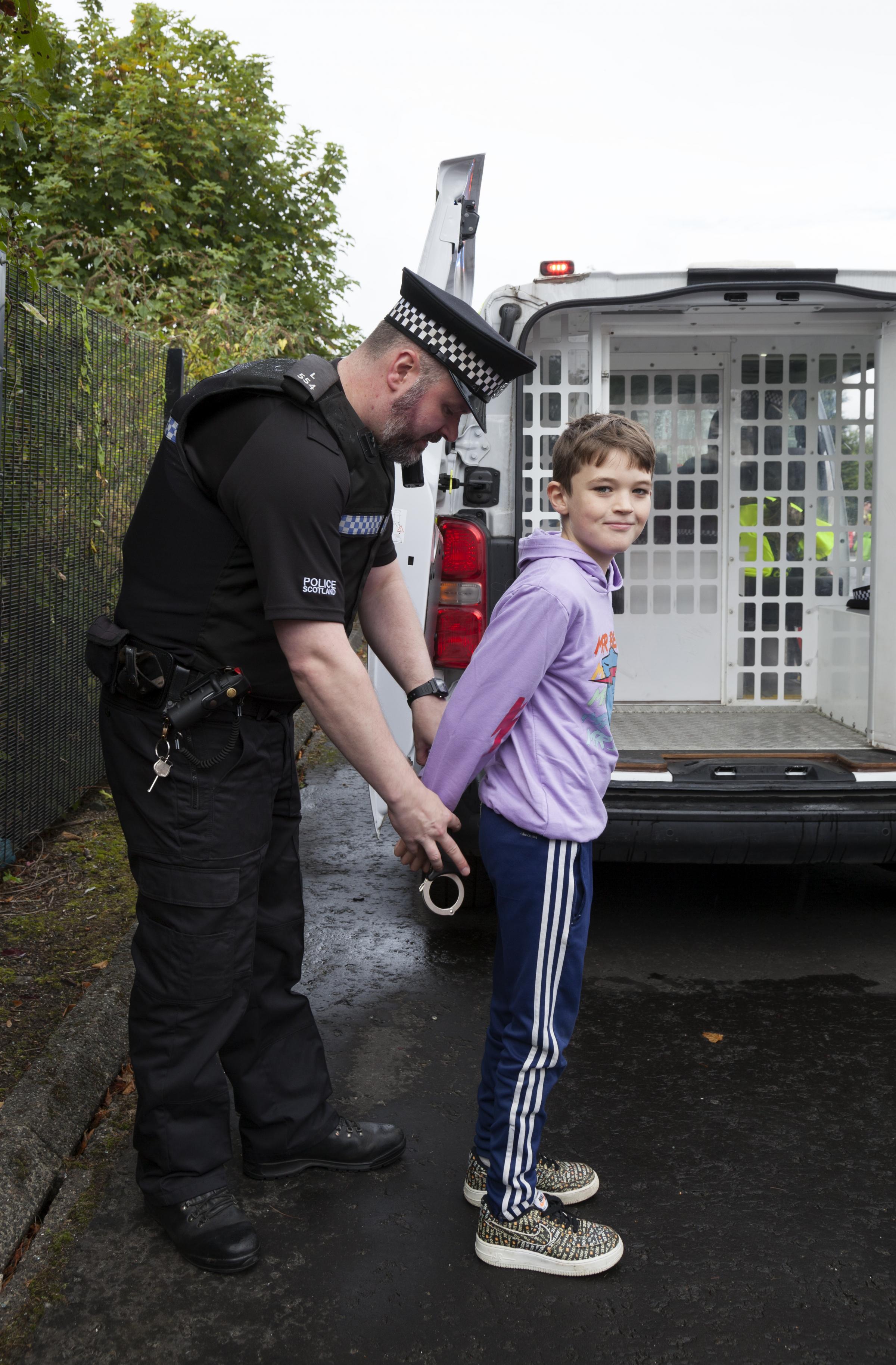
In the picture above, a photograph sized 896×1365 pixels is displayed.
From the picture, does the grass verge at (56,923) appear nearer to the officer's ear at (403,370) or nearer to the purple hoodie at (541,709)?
the purple hoodie at (541,709)

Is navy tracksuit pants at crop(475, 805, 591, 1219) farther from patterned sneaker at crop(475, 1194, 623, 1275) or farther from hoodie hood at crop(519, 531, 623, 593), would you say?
hoodie hood at crop(519, 531, 623, 593)

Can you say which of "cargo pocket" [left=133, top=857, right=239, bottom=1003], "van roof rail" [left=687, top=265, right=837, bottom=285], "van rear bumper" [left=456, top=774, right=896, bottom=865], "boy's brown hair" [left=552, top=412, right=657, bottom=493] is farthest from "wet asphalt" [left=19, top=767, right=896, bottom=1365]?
"van roof rail" [left=687, top=265, right=837, bottom=285]

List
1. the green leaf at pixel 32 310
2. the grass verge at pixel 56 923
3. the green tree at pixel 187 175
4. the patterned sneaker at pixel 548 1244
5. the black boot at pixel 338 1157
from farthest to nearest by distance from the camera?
the green tree at pixel 187 175, the green leaf at pixel 32 310, the grass verge at pixel 56 923, the black boot at pixel 338 1157, the patterned sneaker at pixel 548 1244

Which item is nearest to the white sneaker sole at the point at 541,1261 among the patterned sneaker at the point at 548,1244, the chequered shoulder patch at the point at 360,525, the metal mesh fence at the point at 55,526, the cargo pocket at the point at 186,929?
the patterned sneaker at the point at 548,1244

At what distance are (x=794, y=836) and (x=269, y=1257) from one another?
236 cm

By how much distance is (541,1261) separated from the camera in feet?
8.38

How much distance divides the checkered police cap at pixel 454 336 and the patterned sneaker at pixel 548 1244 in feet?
5.68

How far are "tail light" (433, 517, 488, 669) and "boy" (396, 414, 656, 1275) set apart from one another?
1.68 meters

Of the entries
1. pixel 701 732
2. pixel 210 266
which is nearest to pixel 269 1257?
pixel 701 732

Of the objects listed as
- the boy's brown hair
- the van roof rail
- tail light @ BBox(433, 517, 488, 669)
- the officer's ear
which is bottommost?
tail light @ BBox(433, 517, 488, 669)

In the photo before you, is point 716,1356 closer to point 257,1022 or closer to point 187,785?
point 257,1022

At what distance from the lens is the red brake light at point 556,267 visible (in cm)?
435

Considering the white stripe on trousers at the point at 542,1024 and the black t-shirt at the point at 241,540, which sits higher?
the black t-shirt at the point at 241,540

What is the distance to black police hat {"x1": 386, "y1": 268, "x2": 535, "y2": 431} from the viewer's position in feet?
7.82
